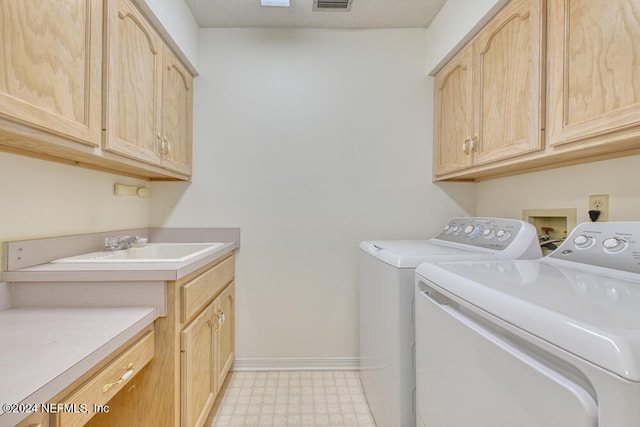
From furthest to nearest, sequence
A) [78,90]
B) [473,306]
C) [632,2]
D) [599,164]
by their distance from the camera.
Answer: [599,164], [78,90], [632,2], [473,306]

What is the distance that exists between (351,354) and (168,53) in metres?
2.20

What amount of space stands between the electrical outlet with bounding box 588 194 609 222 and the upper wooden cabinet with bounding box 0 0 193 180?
1975mm

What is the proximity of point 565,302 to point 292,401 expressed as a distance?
1661 millimetres

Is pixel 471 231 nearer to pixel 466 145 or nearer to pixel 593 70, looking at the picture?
pixel 466 145

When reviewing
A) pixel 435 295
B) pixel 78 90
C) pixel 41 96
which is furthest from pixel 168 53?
pixel 435 295

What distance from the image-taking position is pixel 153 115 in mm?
1598

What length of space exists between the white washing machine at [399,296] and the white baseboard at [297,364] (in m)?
0.35

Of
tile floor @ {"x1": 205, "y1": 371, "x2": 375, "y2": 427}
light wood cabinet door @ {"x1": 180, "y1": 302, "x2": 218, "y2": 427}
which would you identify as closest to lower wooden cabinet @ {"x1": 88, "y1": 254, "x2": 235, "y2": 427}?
light wood cabinet door @ {"x1": 180, "y1": 302, "x2": 218, "y2": 427}

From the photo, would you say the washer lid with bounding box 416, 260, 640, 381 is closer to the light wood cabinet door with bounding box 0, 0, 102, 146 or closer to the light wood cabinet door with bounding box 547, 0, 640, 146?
the light wood cabinet door with bounding box 547, 0, 640, 146

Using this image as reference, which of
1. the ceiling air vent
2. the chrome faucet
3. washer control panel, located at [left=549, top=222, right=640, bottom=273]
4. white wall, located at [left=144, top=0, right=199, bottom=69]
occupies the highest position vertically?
the ceiling air vent

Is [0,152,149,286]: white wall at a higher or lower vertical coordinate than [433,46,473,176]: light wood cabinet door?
lower

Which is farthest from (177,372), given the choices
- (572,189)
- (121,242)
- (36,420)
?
(572,189)

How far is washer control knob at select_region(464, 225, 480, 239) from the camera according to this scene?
5.57 ft

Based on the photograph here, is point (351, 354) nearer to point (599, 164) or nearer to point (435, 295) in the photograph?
point (435, 295)
